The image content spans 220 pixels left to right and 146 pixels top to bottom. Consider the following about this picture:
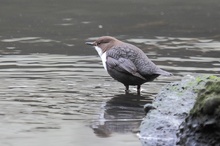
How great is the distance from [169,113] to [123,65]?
92.4 inches

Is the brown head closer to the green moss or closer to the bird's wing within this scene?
the bird's wing

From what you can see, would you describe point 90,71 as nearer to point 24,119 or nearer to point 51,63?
point 51,63

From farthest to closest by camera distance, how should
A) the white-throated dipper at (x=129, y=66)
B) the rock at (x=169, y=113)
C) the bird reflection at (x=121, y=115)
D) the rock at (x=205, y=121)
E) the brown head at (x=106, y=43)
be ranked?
the brown head at (x=106, y=43) < the white-throated dipper at (x=129, y=66) < the bird reflection at (x=121, y=115) < the rock at (x=169, y=113) < the rock at (x=205, y=121)

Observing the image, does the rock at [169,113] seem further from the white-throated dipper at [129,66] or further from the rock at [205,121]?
the white-throated dipper at [129,66]

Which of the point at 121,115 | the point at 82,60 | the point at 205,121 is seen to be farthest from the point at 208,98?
the point at 82,60

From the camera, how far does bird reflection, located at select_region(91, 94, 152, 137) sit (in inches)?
287

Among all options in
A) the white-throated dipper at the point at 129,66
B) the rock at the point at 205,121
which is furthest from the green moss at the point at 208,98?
the white-throated dipper at the point at 129,66

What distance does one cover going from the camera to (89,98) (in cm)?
883

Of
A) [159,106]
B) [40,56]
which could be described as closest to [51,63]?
[40,56]

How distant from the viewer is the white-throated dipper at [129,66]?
29.8ft

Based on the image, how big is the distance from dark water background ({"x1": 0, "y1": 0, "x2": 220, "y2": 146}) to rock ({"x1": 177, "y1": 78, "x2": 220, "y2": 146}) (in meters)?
0.81

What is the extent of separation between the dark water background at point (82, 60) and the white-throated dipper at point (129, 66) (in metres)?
0.23

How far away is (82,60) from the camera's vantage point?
38.8 ft

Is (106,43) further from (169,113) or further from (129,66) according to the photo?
(169,113)
